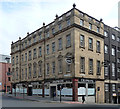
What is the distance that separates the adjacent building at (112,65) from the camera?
120 feet

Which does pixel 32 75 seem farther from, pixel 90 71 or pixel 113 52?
pixel 113 52

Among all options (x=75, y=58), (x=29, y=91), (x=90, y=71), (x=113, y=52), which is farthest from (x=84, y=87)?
Answer: (x=29, y=91)

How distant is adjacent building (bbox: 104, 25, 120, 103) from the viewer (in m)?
36.5

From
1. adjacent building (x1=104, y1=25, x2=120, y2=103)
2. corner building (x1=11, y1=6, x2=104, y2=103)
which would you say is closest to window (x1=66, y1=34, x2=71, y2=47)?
corner building (x1=11, y1=6, x2=104, y2=103)

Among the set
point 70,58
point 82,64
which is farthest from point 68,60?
point 82,64

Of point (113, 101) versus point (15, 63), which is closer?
point (113, 101)

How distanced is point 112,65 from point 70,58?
1375cm

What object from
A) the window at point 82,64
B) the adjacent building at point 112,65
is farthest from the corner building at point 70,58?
the adjacent building at point 112,65

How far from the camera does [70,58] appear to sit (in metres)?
29.0

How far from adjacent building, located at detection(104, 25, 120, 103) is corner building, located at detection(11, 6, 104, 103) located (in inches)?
86.2

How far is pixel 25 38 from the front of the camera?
46.6 metres

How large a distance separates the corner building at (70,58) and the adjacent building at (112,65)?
86.2 inches

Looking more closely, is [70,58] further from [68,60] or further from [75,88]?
[75,88]

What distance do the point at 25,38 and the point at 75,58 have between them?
21.6 m
